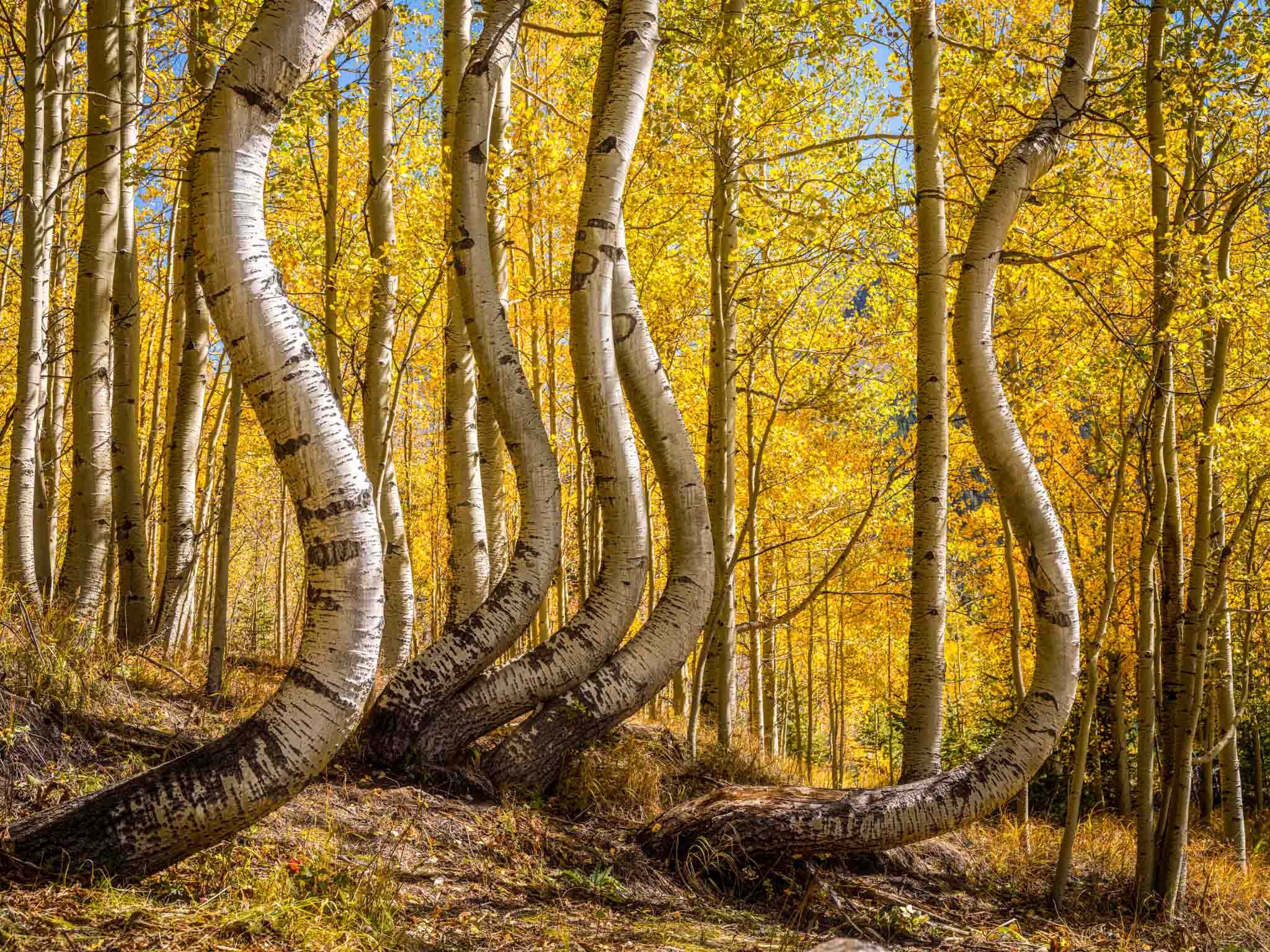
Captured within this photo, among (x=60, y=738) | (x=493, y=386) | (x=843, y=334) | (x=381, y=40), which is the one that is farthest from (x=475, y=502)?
(x=843, y=334)

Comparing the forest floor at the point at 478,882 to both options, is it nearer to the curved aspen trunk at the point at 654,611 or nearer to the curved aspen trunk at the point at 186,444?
the curved aspen trunk at the point at 654,611

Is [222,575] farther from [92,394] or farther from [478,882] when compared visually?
[478,882]

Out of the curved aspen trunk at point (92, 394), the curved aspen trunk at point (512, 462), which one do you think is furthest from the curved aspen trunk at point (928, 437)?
the curved aspen trunk at point (92, 394)

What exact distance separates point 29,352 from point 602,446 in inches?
157

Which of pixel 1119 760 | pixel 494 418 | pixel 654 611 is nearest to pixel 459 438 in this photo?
pixel 494 418

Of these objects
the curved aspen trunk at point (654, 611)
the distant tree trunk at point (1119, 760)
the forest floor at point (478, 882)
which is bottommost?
the distant tree trunk at point (1119, 760)

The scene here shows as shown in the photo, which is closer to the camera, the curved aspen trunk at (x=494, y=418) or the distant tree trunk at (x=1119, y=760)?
the curved aspen trunk at (x=494, y=418)

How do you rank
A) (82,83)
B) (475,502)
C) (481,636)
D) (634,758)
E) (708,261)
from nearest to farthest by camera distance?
(481,636)
(634,758)
(475,502)
(82,83)
(708,261)

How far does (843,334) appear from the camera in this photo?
428 inches

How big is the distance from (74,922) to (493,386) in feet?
9.49

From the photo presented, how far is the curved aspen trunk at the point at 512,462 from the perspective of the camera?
13.4ft

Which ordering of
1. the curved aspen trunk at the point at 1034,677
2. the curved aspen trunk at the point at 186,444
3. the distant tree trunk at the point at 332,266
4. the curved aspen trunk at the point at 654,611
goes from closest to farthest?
the curved aspen trunk at the point at 1034,677 < the curved aspen trunk at the point at 654,611 < the distant tree trunk at the point at 332,266 < the curved aspen trunk at the point at 186,444

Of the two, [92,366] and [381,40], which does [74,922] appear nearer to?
[92,366]

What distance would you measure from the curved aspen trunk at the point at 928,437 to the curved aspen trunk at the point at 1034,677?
114cm
